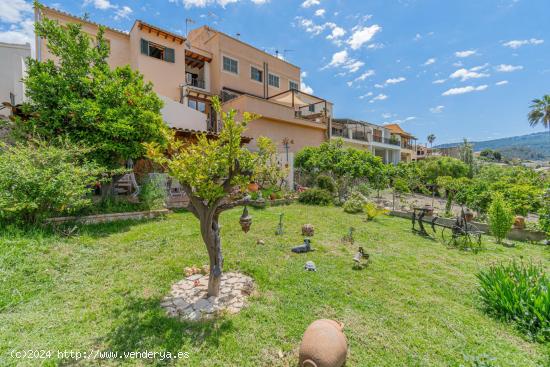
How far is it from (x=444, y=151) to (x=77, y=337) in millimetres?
68514

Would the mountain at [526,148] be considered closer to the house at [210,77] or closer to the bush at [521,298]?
the house at [210,77]

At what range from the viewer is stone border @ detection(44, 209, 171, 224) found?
7347 millimetres

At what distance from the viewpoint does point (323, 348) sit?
8.78 ft

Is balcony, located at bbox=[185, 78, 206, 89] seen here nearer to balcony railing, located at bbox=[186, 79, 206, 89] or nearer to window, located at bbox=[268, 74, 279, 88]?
balcony railing, located at bbox=[186, 79, 206, 89]

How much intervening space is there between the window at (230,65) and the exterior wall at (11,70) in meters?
12.5

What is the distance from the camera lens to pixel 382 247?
23.9ft

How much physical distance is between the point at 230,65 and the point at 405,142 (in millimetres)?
38490

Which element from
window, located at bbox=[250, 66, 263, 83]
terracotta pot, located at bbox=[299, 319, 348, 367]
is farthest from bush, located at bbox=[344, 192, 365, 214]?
window, located at bbox=[250, 66, 263, 83]

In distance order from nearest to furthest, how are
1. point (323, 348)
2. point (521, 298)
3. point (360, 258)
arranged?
point (323, 348) → point (521, 298) → point (360, 258)

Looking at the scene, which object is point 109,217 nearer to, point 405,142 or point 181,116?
point 181,116

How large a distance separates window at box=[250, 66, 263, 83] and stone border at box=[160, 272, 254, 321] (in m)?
21.6

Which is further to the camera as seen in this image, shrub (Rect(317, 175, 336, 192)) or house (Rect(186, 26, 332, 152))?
house (Rect(186, 26, 332, 152))

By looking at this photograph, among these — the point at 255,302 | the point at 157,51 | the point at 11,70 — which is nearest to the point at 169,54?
the point at 157,51

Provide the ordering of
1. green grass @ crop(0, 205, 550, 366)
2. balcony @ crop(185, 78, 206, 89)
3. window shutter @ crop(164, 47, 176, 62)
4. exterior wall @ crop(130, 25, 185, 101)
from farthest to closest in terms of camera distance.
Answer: balcony @ crop(185, 78, 206, 89), window shutter @ crop(164, 47, 176, 62), exterior wall @ crop(130, 25, 185, 101), green grass @ crop(0, 205, 550, 366)
